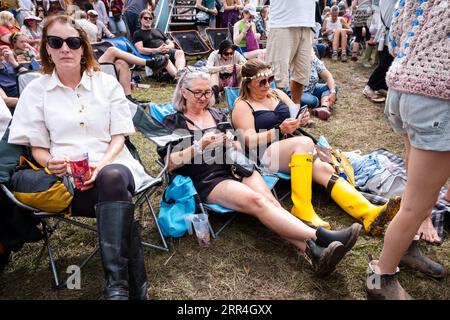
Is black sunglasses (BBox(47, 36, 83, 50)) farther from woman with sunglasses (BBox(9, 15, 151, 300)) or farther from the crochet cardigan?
the crochet cardigan

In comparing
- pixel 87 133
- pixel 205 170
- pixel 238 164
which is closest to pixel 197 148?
pixel 205 170

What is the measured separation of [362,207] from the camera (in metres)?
2.74

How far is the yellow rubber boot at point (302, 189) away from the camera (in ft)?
8.82

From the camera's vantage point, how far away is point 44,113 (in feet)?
7.47

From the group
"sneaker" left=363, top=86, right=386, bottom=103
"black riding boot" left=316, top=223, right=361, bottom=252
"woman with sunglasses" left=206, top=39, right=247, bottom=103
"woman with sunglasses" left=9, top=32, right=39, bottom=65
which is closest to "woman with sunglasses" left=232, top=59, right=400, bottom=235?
"black riding boot" left=316, top=223, right=361, bottom=252

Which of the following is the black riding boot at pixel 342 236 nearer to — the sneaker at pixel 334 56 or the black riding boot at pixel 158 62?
the black riding boot at pixel 158 62

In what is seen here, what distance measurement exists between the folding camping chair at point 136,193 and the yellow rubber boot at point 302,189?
0.95 meters

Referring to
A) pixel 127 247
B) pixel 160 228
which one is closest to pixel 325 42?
pixel 160 228

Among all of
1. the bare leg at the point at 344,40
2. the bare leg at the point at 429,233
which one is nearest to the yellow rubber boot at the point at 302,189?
the bare leg at the point at 429,233

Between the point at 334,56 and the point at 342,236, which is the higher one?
the point at 342,236

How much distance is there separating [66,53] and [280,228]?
70.4 inches

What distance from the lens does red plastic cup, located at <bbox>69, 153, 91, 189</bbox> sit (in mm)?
1967

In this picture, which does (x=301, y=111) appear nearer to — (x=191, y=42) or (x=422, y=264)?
(x=422, y=264)

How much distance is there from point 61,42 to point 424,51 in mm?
1989
